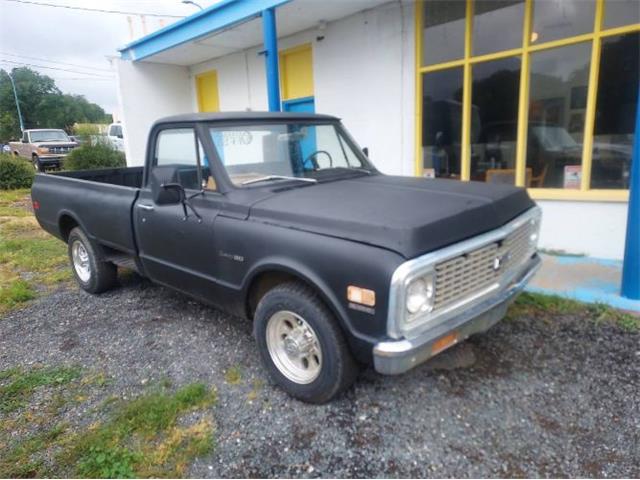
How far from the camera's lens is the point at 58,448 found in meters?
2.62

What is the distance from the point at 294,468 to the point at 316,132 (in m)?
2.78

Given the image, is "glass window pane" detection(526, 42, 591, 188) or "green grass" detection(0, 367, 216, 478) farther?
"glass window pane" detection(526, 42, 591, 188)

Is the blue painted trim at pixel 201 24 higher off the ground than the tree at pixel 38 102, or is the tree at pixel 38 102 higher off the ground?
the tree at pixel 38 102

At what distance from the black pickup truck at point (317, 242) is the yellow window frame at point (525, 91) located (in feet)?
9.10

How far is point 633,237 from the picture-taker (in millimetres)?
4016

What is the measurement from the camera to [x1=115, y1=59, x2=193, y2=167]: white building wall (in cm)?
1134

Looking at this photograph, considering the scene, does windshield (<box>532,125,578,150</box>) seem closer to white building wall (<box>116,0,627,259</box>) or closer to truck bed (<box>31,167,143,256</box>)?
white building wall (<box>116,0,627,259</box>)

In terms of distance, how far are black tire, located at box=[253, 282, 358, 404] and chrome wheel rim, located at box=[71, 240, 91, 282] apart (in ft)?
10.4

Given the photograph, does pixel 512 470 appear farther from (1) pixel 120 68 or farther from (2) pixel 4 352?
(1) pixel 120 68

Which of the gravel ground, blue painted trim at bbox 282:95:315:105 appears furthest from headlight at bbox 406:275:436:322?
blue painted trim at bbox 282:95:315:105

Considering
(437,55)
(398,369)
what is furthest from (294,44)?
(398,369)

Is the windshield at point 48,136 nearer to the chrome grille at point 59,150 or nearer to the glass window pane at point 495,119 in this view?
the chrome grille at point 59,150

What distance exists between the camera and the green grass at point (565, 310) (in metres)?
3.87

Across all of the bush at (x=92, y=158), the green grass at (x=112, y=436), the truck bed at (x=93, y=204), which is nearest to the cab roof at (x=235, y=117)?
the truck bed at (x=93, y=204)
